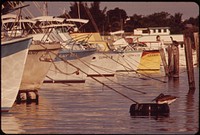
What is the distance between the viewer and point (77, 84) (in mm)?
43875

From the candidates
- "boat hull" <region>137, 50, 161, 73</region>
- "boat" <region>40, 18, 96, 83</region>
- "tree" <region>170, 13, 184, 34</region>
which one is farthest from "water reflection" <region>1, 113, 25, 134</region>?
"tree" <region>170, 13, 184, 34</region>

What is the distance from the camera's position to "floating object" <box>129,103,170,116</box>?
23375mm

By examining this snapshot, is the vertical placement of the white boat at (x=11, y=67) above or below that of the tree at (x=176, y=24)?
above

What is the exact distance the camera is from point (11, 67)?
22.7 metres

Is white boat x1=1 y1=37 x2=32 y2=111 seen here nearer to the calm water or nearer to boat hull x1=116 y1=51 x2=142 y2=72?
the calm water

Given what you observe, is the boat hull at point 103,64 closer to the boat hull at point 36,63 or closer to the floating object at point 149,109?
the boat hull at point 36,63

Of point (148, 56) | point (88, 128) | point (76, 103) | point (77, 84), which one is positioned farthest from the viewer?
point (148, 56)

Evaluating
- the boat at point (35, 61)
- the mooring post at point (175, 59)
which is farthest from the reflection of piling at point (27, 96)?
the mooring post at point (175, 59)

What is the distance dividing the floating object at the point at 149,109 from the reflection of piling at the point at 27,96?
19.9 feet

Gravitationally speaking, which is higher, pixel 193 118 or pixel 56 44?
pixel 56 44

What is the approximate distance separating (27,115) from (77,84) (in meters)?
20.3

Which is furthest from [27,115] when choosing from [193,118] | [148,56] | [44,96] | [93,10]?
[93,10]

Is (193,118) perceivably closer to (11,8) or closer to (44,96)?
(11,8)

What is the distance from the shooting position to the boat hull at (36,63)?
28531 millimetres
